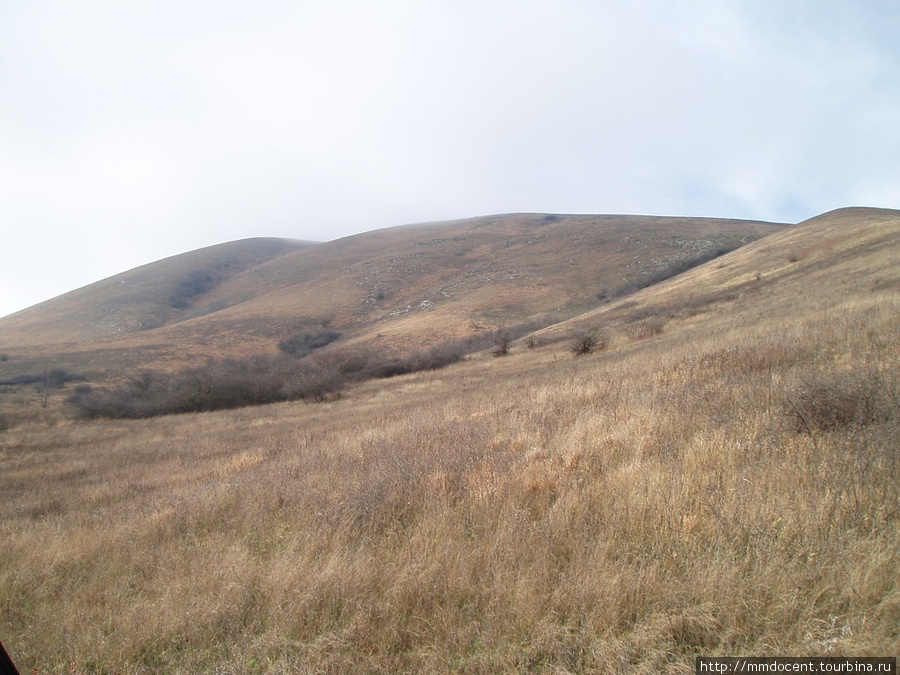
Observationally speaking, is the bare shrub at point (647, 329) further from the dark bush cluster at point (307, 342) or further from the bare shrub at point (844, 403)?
the dark bush cluster at point (307, 342)

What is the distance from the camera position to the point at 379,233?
116312mm

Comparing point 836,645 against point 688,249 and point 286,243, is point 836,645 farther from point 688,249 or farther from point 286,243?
point 286,243

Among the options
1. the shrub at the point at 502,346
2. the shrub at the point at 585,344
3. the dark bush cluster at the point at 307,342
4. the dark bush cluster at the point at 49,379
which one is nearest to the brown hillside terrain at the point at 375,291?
the dark bush cluster at the point at 307,342

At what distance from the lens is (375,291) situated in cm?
7162

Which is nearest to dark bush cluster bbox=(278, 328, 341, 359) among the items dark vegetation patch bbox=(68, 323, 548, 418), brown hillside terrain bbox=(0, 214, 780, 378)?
brown hillside terrain bbox=(0, 214, 780, 378)

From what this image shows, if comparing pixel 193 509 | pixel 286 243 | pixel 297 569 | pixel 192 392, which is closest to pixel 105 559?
pixel 193 509

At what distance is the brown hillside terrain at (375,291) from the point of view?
1954 inches

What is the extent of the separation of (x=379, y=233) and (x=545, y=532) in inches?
4679

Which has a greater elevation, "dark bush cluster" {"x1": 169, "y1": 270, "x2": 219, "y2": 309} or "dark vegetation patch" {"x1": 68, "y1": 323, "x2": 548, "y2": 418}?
"dark bush cluster" {"x1": 169, "y1": 270, "x2": 219, "y2": 309}

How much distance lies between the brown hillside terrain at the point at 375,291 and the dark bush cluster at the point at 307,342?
1.95m

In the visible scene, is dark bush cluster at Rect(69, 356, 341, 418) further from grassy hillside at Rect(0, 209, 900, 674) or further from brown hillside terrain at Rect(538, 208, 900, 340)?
grassy hillside at Rect(0, 209, 900, 674)

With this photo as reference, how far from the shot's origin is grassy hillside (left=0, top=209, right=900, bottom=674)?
7.55 ft

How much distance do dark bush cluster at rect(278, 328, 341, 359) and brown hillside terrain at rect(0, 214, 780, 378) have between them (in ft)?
6.40

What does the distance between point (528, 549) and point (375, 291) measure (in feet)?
231
